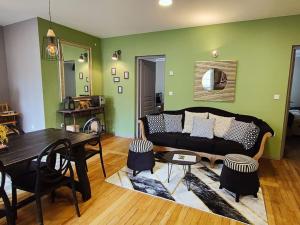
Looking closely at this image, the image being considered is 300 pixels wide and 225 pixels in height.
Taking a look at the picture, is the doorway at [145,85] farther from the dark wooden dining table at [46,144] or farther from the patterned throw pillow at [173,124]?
the dark wooden dining table at [46,144]

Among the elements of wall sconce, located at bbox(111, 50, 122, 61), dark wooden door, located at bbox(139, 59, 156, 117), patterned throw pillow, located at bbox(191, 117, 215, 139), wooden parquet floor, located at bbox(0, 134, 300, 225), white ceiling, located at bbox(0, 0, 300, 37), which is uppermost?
white ceiling, located at bbox(0, 0, 300, 37)

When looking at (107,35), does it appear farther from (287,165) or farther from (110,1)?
(287,165)

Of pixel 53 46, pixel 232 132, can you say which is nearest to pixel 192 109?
pixel 232 132

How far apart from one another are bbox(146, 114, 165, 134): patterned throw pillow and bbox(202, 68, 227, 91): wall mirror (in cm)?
122

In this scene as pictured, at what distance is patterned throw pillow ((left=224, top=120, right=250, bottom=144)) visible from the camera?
3.32 m

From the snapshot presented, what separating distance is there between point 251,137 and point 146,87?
10.2 feet

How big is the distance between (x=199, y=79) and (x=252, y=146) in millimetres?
1816

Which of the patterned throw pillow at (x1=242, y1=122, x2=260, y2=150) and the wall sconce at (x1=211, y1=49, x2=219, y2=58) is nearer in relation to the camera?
the patterned throw pillow at (x1=242, y1=122, x2=260, y2=150)

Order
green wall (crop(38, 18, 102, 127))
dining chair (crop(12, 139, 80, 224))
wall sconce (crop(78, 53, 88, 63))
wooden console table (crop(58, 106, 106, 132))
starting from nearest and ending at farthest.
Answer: dining chair (crop(12, 139, 80, 224)) → green wall (crop(38, 18, 102, 127)) → wooden console table (crop(58, 106, 106, 132)) → wall sconce (crop(78, 53, 88, 63))

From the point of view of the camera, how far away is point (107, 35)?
16.6 feet

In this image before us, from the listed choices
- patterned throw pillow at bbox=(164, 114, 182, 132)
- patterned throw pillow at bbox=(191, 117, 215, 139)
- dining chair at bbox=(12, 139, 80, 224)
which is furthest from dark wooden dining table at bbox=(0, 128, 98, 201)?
patterned throw pillow at bbox=(191, 117, 215, 139)

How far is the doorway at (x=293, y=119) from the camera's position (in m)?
3.63

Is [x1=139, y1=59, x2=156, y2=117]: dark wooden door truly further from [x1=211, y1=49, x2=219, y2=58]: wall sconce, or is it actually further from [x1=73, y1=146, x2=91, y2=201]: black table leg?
[x1=73, y1=146, x2=91, y2=201]: black table leg

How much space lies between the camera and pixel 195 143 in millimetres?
3449
